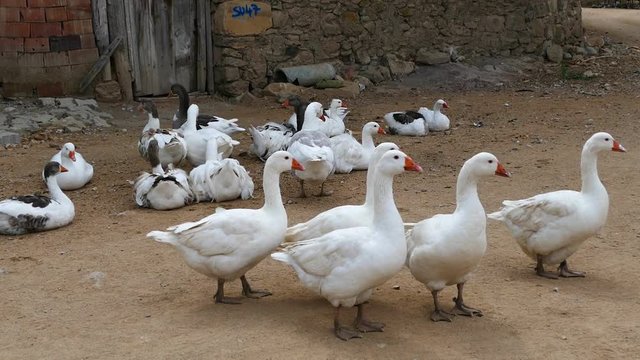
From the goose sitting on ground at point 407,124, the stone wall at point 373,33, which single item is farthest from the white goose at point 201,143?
the stone wall at point 373,33

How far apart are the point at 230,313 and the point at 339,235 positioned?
974mm

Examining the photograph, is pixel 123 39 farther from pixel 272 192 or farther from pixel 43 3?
pixel 272 192

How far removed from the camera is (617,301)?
5820 mm

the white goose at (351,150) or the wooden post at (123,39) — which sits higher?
the wooden post at (123,39)

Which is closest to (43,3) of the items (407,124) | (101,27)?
(101,27)

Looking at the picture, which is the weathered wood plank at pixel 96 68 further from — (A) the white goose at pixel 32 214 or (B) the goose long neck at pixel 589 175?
(B) the goose long neck at pixel 589 175

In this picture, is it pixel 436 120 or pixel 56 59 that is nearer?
pixel 436 120

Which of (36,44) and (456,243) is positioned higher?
(36,44)

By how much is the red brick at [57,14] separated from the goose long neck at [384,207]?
8.73 m

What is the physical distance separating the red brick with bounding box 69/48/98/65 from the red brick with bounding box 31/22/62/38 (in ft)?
1.35

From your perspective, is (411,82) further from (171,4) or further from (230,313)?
(230,313)

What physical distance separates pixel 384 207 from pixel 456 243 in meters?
0.54

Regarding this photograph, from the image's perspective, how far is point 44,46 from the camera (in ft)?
41.8

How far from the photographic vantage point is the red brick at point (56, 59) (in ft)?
42.0
